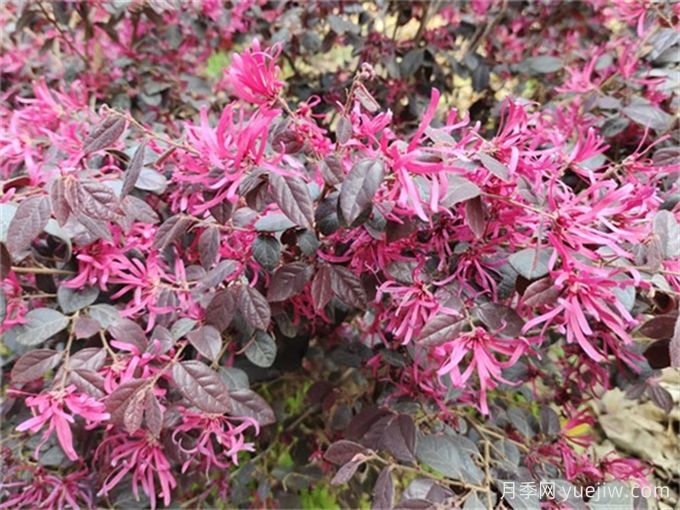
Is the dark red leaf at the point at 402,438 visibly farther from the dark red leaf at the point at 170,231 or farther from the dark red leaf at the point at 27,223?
the dark red leaf at the point at 27,223

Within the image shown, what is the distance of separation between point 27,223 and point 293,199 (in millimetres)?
308

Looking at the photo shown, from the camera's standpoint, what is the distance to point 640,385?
872 millimetres

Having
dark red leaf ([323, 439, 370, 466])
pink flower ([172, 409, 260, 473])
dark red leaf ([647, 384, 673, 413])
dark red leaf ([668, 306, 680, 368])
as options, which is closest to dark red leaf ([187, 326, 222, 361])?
pink flower ([172, 409, 260, 473])

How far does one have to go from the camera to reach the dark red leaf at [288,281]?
673 mm

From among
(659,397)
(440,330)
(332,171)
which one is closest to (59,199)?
(332,171)

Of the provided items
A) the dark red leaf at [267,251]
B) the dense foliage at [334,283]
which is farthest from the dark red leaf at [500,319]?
the dark red leaf at [267,251]

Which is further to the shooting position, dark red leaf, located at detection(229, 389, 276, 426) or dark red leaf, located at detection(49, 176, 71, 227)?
dark red leaf, located at detection(229, 389, 276, 426)

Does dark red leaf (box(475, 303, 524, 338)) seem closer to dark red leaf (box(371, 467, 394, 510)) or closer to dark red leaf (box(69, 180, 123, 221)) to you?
dark red leaf (box(371, 467, 394, 510))

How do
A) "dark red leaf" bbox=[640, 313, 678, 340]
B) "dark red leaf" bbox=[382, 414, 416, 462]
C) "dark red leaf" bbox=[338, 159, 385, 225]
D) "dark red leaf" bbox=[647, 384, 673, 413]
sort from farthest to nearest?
"dark red leaf" bbox=[647, 384, 673, 413] < "dark red leaf" bbox=[382, 414, 416, 462] < "dark red leaf" bbox=[640, 313, 678, 340] < "dark red leaf" bbox=[338, 159, 385, 225]

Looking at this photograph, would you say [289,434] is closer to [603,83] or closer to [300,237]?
[300,237]

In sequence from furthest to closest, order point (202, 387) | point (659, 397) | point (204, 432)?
point (659, 397) < point (204, 432) < point (202, 387)

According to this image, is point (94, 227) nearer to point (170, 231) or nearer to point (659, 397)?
point (170, 231)

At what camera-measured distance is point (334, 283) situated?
67cm

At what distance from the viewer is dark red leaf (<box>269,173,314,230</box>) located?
0.55 m
